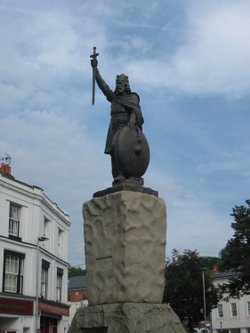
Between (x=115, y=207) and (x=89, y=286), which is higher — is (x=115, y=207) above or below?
above

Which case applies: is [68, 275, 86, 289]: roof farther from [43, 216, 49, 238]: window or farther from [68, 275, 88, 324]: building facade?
[43, 216, 49, 238]: window

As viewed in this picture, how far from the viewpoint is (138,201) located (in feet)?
32.0

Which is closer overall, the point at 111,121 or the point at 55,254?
the point at 111,121

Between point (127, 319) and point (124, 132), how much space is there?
3.36 m

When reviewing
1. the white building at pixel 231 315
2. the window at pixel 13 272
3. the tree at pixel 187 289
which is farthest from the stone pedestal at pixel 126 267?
the white building at pixel 231 315

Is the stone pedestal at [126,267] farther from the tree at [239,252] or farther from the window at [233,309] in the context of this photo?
the window at [233,309]

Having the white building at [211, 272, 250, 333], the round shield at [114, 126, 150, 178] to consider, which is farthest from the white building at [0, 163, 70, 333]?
the white building at [211, 272, 250, 333]

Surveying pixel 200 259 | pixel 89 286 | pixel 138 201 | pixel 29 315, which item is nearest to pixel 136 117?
pixel 138 201

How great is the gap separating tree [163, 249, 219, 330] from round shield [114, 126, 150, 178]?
116ft

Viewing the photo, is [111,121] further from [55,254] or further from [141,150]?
[55,254]

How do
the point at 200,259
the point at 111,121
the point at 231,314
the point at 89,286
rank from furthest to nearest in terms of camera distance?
the point at 231,314
the point at 200,259
the point at 111,121
the point at 89,286

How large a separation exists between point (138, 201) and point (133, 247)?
2.71 ft

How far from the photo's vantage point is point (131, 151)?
33.4 feet

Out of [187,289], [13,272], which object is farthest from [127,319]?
[187,289]
